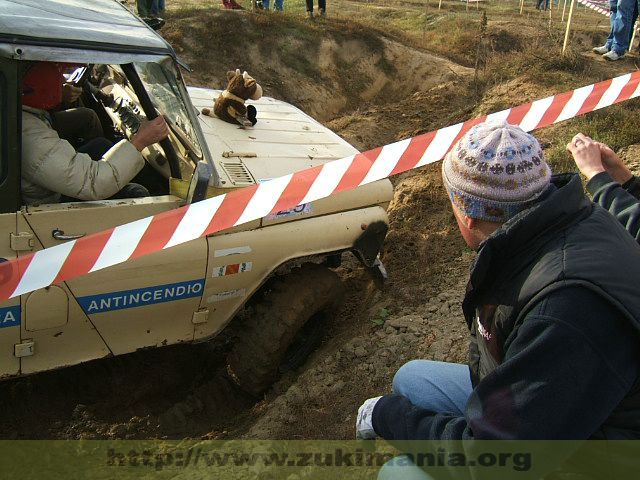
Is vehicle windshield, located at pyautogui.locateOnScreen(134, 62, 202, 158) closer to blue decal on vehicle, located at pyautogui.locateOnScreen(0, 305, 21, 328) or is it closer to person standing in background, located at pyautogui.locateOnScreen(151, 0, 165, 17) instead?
blue decal on vehicle, located at pyautogui.locateOnScreen(0, 305, 21, 328)

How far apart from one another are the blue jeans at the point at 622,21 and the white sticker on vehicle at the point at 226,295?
25.8 ft

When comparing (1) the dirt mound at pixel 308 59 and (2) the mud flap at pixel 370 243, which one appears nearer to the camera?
(2) the mud flap at pixel 370 243

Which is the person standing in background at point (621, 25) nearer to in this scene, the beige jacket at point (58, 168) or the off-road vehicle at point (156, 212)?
the off-road vehicle at point (156, 212)

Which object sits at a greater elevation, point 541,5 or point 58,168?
point 58,168

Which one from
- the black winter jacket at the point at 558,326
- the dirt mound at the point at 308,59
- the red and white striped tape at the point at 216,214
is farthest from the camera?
the dirt mound at the point at 308,59

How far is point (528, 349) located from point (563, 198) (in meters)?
0.45

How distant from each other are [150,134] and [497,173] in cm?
207

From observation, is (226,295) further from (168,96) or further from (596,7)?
(596,7)

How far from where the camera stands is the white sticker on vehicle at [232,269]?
3.22 m

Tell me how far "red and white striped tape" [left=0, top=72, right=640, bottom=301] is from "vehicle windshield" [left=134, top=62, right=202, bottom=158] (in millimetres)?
615

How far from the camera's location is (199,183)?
2949 millimetres

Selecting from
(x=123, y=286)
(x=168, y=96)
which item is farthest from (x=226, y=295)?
(x=168, y=96)

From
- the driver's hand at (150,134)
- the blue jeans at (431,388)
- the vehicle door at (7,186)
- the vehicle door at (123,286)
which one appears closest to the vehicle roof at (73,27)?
the vehicle door at (7,186)

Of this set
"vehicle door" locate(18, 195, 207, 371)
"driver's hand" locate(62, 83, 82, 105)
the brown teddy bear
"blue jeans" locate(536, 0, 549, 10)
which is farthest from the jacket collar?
"blue jeans" locate(536, 0, 549, 10)
